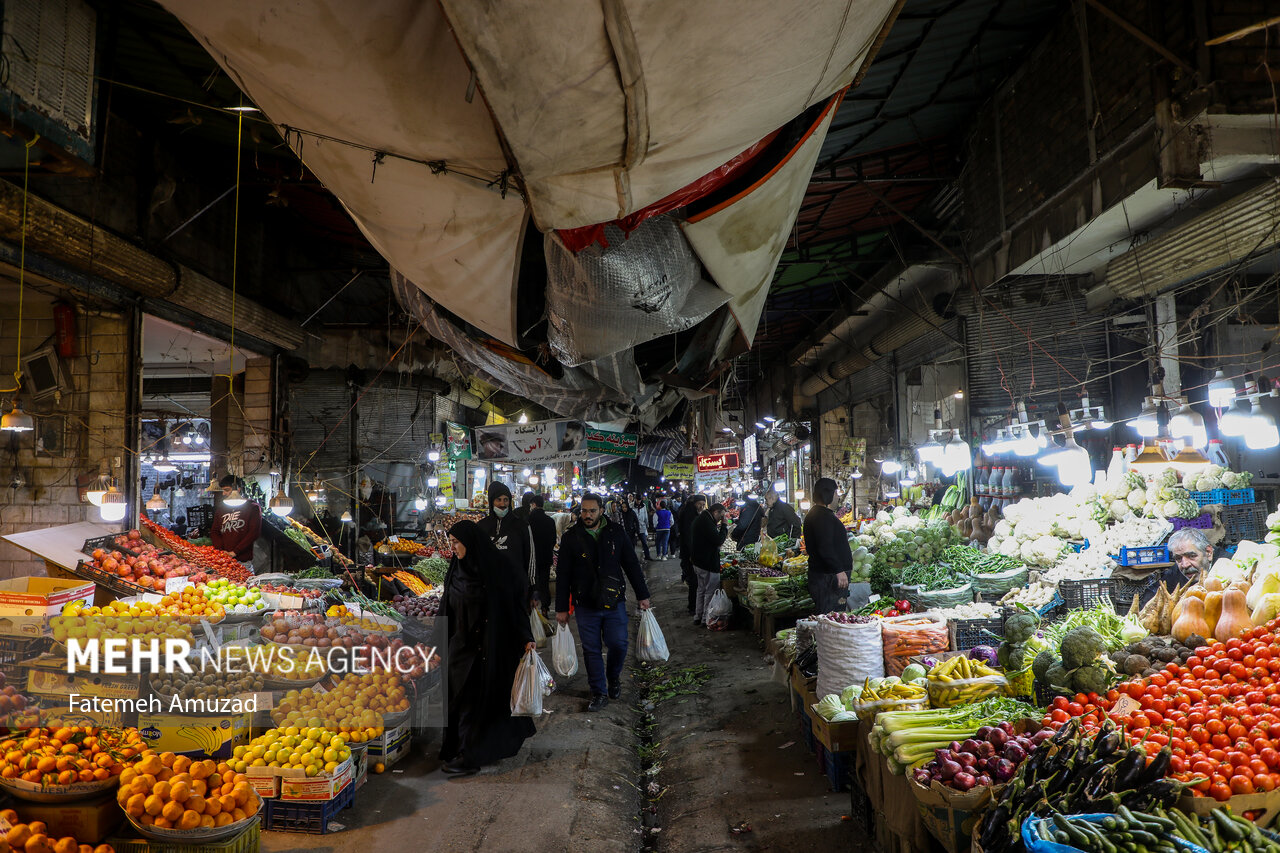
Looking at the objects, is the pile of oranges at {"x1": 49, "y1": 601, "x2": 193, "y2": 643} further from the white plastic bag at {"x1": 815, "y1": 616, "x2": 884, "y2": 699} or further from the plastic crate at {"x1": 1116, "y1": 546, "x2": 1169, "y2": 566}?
the plastic crate at {"x1": 1116, "y1": 546, "x2": 1169, "y2": 566}

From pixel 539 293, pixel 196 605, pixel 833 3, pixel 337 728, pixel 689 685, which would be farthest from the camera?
pixel 689 685

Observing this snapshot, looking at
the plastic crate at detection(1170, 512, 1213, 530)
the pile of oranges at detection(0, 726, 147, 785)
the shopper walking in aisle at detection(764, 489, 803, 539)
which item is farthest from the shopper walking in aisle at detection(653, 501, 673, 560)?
the pile of oranges at detection(0, 726, 147, 785)

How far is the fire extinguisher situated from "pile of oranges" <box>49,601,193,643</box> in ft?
14.1

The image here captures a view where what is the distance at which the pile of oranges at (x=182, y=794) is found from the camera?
3.45 m

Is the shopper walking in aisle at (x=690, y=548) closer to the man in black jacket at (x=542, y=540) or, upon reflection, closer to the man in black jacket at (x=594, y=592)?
the man in black jacket at (x=542, y=540)

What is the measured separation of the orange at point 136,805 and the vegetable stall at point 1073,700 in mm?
3713

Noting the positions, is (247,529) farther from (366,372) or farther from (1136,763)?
(1136,763)

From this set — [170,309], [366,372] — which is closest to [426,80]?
[170,309]

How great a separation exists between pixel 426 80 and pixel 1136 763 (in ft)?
12.1

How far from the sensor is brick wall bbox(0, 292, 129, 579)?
318 inches

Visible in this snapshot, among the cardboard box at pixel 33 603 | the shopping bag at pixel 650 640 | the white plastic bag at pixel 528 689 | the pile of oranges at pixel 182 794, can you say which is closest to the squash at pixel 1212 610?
the shopping bag at pixel 650 640

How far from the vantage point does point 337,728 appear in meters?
4.96

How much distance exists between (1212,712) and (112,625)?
6.56 m

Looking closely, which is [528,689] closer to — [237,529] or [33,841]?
[33,841]
